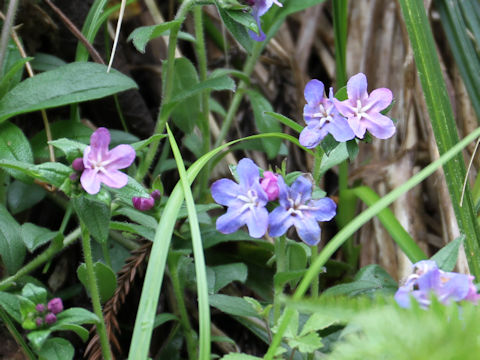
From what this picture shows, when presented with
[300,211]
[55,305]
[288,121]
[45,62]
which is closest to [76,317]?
[55,305]

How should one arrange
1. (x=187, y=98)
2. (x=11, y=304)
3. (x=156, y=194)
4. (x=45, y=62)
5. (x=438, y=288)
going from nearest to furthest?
(x=438, y=288) → (x=11, y=304) → (x=156, y=194) → (x=187, y=98) → (x=45, y=62)

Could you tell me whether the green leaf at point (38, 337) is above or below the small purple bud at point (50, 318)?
below

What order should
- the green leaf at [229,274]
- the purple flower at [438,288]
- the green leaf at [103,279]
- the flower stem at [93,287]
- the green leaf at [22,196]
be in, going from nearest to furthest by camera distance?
the purple flower at [438,288] < the flower stem at [93,287] < the green leaf at [103,279] < the green leaf at [229,274] < the green leaf at [22,196]

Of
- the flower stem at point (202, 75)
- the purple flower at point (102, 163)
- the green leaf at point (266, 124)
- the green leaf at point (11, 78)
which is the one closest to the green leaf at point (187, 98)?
the flower stem at point (202, 75)

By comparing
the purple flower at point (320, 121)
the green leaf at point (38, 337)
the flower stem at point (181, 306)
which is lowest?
the flower stem at point (181, 306)

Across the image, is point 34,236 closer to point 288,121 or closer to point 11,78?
point 11,78

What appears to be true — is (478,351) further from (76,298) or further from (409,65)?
(409,65)

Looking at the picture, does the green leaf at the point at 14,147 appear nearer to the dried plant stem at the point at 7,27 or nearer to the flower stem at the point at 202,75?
the dried plant stem at the point at 7,27

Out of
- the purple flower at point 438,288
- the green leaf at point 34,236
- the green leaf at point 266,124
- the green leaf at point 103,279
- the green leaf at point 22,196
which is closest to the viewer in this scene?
the purple flower at point 438,288
